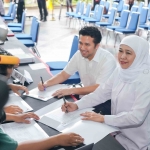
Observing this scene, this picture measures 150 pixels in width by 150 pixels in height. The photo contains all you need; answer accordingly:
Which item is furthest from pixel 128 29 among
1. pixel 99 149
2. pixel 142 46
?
pixel 99 149

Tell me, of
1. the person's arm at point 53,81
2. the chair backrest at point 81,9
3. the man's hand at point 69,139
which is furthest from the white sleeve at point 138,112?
the chair backrest at point 81,9

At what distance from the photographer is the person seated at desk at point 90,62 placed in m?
2.21

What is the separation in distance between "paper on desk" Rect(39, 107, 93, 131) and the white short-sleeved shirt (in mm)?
569

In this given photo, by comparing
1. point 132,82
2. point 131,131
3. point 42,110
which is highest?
point 132,82

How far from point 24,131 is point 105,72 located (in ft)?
3.30

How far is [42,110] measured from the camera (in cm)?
171

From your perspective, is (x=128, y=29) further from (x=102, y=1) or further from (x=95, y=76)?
(x=95, y=76)

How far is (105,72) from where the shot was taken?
2.21m

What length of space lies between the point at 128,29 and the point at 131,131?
462cm

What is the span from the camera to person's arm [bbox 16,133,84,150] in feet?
4.05

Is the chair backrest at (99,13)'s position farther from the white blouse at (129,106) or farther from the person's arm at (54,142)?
the person's arm at (54,142)

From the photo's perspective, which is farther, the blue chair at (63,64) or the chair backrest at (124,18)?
the chair backrest at (124,18)

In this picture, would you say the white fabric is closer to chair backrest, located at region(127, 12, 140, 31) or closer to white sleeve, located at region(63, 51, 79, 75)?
white sleeve, located at region(63, 51, 79, 75)

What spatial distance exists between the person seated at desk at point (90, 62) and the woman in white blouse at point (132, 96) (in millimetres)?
346
